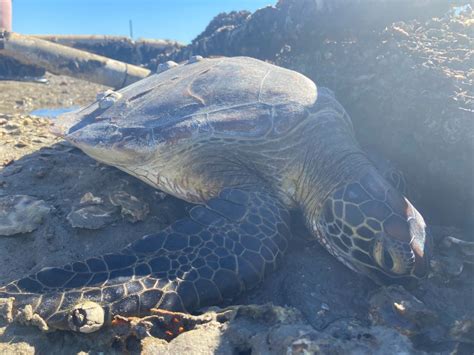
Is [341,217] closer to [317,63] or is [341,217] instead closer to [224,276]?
[224,276]

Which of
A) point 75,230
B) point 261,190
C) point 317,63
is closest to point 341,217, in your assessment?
point 261,190

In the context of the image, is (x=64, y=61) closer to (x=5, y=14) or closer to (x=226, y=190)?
(x=5, y=14)

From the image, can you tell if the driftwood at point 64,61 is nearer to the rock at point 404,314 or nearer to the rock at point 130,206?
the rock at point 130,206

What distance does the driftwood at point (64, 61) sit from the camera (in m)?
4.63

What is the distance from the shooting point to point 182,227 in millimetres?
2072

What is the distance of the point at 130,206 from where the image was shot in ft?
8.01

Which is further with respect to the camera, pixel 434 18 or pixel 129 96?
pixel 434 18

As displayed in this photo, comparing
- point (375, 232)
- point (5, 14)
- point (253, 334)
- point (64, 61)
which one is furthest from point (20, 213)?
point (5, 14)

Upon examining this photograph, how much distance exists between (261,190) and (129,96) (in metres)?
1.29

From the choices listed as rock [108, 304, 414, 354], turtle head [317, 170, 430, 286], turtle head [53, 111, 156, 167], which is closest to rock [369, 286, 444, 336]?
rock [108, 304, 414, 354]

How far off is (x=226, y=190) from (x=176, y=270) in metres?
0.64

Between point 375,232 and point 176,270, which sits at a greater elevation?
point 375,232

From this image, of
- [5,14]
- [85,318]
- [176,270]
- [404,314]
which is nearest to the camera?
[85,318]

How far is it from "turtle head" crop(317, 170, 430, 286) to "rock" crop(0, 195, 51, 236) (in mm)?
1603
